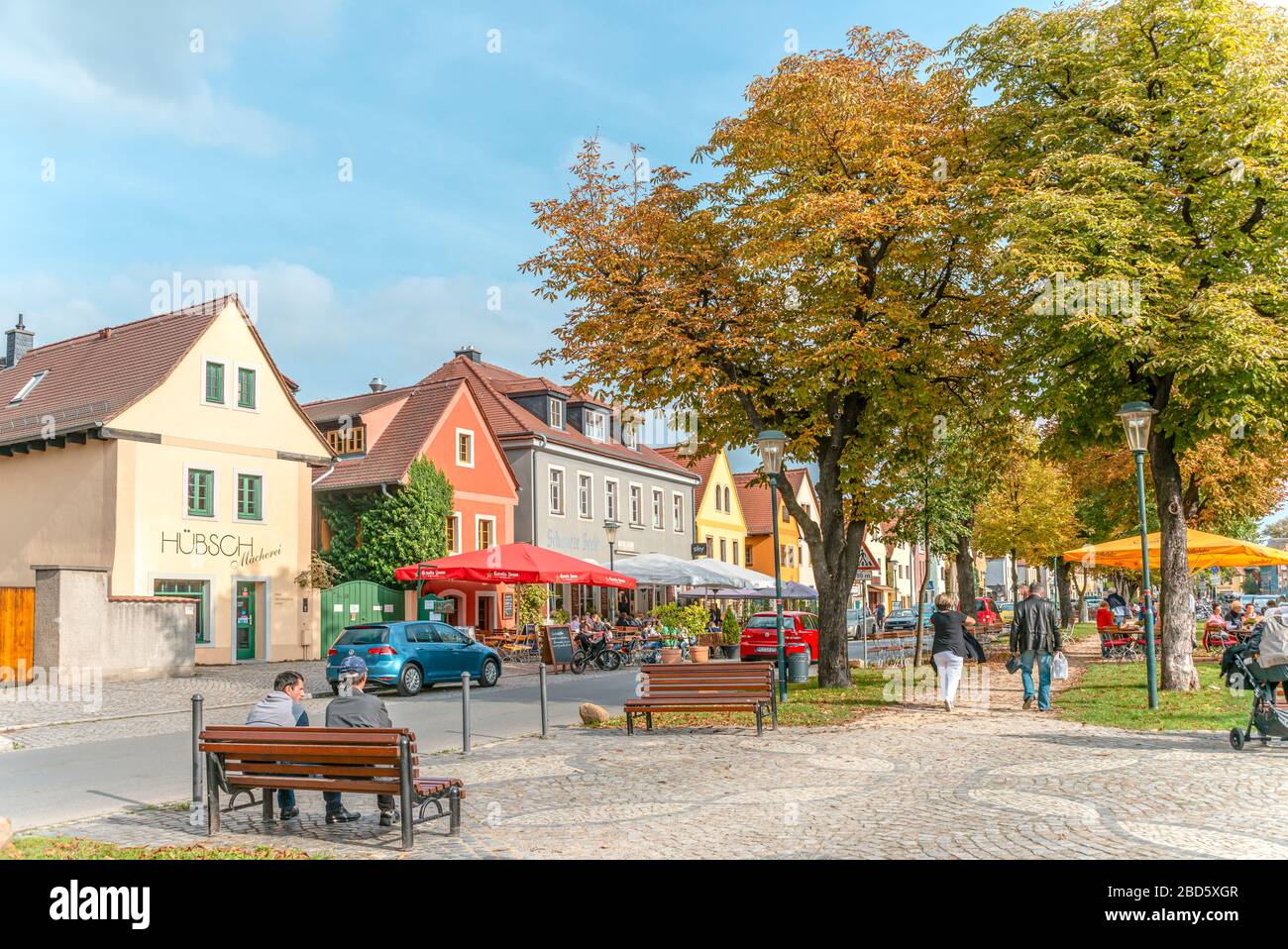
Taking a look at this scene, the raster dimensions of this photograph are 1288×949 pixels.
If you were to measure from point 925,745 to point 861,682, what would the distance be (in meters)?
8.76

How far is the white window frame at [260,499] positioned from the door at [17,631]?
28.9 feet

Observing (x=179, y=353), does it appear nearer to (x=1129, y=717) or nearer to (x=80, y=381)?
(x=80, y=381)

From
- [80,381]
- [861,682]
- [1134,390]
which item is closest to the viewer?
[1134,390]

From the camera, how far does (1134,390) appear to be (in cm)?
1898

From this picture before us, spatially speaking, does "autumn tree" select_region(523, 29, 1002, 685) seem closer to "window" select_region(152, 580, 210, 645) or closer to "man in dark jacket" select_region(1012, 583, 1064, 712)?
"man in dark jacket" select_region(1012, 583, 1064, 712)

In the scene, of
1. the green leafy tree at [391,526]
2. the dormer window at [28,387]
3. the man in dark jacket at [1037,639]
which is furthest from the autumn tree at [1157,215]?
the dormer window at [28,387]

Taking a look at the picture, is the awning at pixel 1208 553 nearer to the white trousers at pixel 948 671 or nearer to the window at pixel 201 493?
A: the white trousers at pixel 948 671

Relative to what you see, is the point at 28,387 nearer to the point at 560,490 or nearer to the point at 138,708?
the point at 560,490

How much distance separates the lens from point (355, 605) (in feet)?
113

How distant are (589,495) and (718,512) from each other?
48.1 ft

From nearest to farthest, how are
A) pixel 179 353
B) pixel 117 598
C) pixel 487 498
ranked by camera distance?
pixel 117 598, pixel 179 353, pixel 487 498

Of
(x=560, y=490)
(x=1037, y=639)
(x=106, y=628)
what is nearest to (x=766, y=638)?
(x=1037, y=639)

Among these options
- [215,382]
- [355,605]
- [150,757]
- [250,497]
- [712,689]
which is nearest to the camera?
[150,757]
